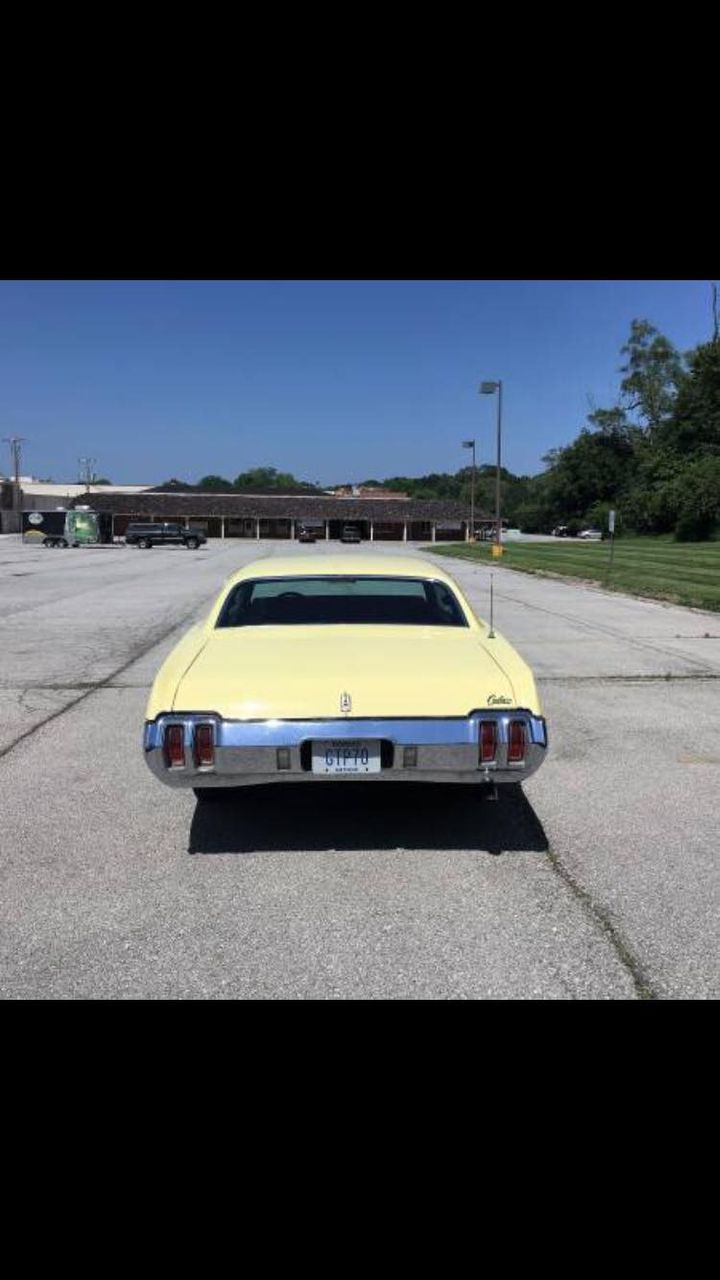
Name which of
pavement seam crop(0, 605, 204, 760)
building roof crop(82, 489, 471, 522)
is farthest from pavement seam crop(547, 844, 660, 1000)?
building roof crop(82, 489, 471, 522)

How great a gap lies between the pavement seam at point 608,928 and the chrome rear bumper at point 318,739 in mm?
598

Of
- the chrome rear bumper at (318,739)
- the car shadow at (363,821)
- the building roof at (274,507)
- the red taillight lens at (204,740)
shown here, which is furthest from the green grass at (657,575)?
the building roof at (274,507)

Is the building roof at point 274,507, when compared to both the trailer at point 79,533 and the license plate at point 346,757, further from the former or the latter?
the license plate at point 346,757

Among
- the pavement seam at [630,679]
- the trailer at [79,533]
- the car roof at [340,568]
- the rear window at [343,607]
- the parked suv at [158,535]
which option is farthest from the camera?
the parked suv at [158,535]

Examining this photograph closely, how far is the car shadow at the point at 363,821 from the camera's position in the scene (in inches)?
154

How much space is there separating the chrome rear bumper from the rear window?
1.31 metres

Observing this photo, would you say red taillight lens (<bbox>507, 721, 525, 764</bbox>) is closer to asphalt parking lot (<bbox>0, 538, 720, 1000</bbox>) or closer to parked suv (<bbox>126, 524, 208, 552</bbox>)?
asphalt parking lot (<bbox>0, 538, 720, 1000</bbox>)
